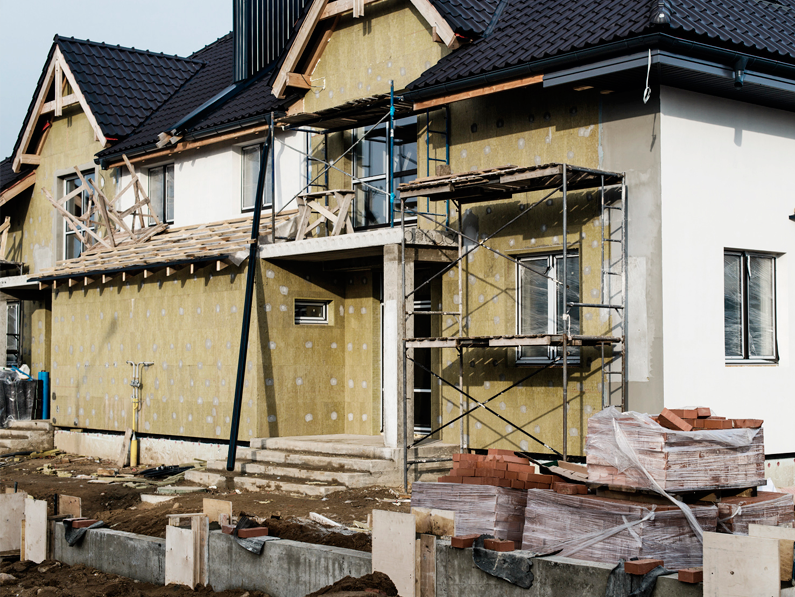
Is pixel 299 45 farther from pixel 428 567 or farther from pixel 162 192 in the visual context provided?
pixel 428 567

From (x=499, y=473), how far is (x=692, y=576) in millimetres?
2638

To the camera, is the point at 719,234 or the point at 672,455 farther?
the point at 719,234

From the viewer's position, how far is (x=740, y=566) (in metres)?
6.22

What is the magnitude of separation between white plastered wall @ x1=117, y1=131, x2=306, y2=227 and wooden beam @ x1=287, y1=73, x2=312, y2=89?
873 millimetres

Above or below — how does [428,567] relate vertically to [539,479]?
below

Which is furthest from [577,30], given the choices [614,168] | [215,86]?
[215,86]

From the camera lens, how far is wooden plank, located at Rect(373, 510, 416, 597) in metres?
7.82

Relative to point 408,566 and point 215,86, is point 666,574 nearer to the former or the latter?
point 408,566

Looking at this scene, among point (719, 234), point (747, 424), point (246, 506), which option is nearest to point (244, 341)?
point (246, 506)

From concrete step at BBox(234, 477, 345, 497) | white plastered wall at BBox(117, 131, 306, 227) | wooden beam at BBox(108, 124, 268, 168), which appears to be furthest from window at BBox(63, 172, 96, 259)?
concrete step at BBox(234, 477, 345, 497)

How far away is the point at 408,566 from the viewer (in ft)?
25.6

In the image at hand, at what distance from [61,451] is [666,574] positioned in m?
16.5

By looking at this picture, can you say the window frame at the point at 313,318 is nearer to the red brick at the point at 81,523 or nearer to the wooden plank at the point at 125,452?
the wooden plank at the point at 125,452

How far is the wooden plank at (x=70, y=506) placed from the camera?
35.3 feet
